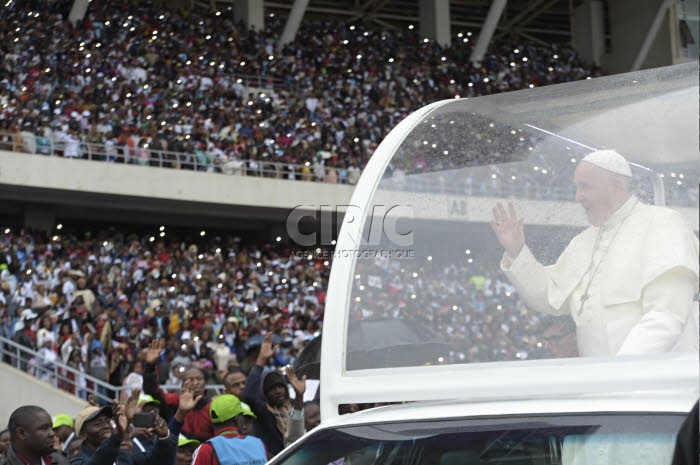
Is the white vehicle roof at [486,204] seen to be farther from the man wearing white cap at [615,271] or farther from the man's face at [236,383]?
the man's face at [236,383]

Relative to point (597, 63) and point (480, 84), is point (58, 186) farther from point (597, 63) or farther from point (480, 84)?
point (597, 63)

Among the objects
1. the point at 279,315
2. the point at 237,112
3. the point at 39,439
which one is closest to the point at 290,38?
the point at 237,112

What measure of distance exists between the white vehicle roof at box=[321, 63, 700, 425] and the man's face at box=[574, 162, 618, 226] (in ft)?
0.13

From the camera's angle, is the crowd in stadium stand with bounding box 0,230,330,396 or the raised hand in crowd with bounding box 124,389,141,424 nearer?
the raised hand in crowd with bounding box 124,389,141,424

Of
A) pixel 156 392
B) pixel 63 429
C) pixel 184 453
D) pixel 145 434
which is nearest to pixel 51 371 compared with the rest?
pixel 63 429

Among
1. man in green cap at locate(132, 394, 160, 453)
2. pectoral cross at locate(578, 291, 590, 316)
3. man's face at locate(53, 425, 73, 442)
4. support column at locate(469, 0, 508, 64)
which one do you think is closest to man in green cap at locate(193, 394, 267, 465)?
man in green cap at locate(132, 394, 160, 453)

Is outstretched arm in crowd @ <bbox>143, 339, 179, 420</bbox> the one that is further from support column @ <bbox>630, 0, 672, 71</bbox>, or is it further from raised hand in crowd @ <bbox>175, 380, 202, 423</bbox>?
support column @ <bbox>630, 0, 672, 71</bbox>

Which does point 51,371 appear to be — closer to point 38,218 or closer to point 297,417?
point 297,417

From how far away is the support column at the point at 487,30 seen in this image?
2942 cm

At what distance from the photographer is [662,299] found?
2.63 metres

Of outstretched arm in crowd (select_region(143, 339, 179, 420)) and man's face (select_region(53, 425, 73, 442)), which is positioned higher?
outstretched arm in crowd (select_region(143, 339, 179, 420))

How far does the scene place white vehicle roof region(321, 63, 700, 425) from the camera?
2682 millimetres

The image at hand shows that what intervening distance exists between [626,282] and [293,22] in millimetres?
24870

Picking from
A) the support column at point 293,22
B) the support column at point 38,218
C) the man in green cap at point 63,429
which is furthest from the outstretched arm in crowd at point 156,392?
the support column at point 293,22
